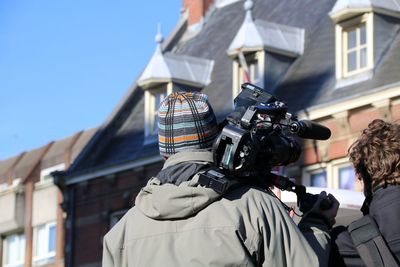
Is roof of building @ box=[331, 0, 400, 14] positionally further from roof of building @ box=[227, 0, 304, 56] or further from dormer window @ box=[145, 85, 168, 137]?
dormer window @ box=[145, 85, 168, 137]

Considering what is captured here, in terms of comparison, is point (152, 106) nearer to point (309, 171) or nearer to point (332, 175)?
point (309, 171)

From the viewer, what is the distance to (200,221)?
441 centimetres

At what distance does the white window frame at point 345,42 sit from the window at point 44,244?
9375mm

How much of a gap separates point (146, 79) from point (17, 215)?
6.28 metres

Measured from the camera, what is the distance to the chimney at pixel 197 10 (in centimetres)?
2639

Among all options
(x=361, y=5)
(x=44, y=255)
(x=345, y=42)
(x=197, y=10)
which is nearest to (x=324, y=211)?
(x=361, y=5)

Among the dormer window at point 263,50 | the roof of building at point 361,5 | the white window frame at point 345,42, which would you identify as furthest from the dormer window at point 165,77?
the roof of building at point 361,5

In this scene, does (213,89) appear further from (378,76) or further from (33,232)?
(33,232)

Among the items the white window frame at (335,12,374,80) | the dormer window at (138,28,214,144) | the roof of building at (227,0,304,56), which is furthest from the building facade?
the white window frame at (335,12,374,80)

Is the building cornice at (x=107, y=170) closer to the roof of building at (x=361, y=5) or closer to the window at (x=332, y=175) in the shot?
the window at (x=332, y=175)

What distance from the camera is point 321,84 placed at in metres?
20.4

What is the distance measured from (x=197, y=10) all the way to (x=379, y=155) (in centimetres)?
2213

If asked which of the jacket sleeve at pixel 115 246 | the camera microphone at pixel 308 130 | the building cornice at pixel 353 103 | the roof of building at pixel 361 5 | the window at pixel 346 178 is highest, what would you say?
the roof of building at pixel 361 5

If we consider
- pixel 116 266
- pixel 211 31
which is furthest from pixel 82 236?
pixel 116 266
